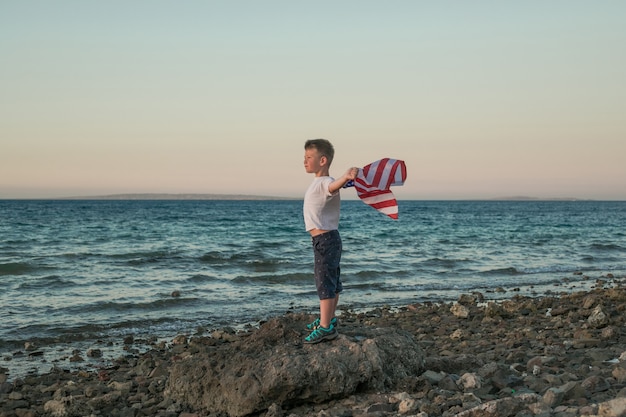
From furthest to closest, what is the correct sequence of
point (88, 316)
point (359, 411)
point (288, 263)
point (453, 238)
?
1. point (453, 238)
2. point (288, 263)
3. point (88, 316)
4. point (359, 411)

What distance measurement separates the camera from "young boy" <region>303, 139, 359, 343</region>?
5887 mm

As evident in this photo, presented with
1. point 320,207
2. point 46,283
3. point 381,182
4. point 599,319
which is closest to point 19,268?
point 46,283

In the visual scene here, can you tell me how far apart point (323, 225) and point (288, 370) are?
4.48ft

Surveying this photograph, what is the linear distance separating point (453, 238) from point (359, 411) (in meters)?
30.0

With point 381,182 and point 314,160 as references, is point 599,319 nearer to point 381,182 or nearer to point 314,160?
point 381,182

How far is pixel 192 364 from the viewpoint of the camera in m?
6.21

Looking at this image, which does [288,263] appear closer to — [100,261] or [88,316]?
[100,261]

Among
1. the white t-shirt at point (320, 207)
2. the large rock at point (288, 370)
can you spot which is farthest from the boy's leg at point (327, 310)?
the white t-shirt at point (320, 207)

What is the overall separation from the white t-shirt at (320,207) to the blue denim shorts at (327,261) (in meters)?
0.11

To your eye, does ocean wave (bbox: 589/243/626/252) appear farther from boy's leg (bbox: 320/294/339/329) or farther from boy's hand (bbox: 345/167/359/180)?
boy's hand (bbox: 345/167/359/180)

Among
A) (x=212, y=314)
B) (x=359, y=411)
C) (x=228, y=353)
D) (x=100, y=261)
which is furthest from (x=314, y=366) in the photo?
(x=100, y=261)

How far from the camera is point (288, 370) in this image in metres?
5.64

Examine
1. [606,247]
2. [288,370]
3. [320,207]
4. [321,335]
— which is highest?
[320,207]

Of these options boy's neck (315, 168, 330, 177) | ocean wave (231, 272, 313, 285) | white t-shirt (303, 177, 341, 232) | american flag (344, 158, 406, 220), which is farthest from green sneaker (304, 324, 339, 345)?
ocean wave (231, 272, 313, 285)
